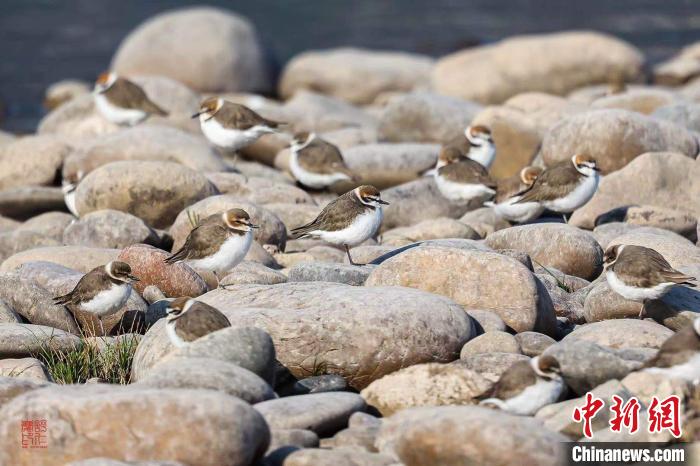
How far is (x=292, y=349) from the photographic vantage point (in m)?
9.80

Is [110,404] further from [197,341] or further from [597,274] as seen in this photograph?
[597,274]

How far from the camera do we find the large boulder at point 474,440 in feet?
24.2

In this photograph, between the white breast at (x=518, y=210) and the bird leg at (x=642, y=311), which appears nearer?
the bird leg at (x=642, y=311)

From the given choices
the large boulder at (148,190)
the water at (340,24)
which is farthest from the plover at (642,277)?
the water at (340,24)

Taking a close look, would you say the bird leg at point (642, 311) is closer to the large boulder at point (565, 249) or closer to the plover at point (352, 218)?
the large boulder at point (565, 249)

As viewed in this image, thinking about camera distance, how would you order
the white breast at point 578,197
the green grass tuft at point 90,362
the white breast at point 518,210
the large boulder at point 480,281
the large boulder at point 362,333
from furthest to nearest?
1. the white breast at point 518,210
2. the white breast at point 578,197
3. the large boulder at point 480,281
4. the green grass tuft at point 90,362
5. the large boulder at point 362,333

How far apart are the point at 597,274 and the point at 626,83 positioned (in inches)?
676

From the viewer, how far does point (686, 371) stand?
8367 mm

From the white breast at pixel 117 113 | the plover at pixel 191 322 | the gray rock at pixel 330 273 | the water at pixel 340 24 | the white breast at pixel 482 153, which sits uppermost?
the plover at pixel 191 322

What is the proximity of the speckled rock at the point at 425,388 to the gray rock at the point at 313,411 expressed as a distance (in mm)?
389

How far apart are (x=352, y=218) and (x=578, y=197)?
3394 mm

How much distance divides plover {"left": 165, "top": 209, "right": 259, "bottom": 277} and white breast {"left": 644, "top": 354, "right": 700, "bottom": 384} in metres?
4.76

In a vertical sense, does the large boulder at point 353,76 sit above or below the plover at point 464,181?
below

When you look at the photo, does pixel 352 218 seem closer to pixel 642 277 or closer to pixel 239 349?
pixel 642 277
